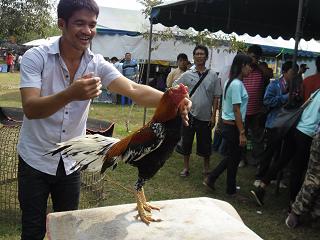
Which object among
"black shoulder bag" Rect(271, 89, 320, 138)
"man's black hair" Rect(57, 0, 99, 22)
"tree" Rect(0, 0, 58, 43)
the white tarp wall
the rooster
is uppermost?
"tree" Rect(0, 0, 58, 43)

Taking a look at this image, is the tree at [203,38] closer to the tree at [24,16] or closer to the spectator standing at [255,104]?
the tree at [24,16]

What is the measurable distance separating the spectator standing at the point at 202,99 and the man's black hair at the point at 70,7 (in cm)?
404

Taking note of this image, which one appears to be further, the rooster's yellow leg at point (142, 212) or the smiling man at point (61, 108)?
the rooster's yellow leg at point (142, 212)

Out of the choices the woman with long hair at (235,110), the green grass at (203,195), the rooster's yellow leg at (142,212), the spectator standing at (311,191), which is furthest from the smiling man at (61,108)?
the woman with long hair at (235,110)

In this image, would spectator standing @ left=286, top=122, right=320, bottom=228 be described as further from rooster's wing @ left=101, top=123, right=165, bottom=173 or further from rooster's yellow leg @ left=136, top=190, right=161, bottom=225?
rooster's wing @ left=101, top=123, right=165, bottom=173

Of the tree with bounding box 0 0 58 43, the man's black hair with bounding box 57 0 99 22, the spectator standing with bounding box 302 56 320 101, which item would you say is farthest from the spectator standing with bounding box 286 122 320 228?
the tree with bounding box 0 0 58 43

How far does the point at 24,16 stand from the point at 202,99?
1017 cm

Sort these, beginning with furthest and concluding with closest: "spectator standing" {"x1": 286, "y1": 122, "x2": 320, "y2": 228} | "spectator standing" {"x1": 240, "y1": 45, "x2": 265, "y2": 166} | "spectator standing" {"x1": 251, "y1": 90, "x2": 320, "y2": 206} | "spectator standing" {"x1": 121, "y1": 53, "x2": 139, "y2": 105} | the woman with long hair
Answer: "spectator standing" {"x1": 121, "y1": 53, "x2": 139, "y2": 105} < "spectator standing" {"x1": 240, "y1": 45, "x2": 265, "y2": 166} < the woman with long hair < "spectator standing" {"x1": 251, "y1": 90, "x2": 320, "y2": 206} < "spectator standing" {"x1": 286, "y1": 122, "x2": 320, "y2": 228}

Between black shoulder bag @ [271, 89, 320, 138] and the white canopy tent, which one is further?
the white canopy tent

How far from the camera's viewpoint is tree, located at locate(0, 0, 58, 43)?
14305mm

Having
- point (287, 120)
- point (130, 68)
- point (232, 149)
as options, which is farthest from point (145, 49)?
point (287, 120)

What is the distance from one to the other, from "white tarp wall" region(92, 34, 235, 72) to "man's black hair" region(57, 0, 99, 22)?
35.8ft

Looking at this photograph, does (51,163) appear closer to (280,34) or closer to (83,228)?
(83,228)

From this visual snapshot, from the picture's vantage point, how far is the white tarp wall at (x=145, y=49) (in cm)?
1354
